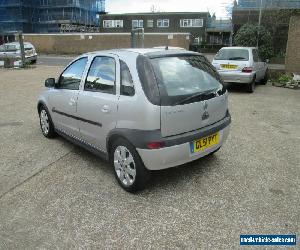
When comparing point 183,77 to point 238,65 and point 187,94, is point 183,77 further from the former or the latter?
point 238,65

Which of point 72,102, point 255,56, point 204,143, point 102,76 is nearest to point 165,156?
point 204,143

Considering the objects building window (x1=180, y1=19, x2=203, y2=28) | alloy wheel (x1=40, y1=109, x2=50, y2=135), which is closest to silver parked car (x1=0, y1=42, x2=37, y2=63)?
alloy wheel (x1=40, y1=109, x2=50, y2=135)

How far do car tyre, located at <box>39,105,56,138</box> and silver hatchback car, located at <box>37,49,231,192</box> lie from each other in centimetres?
125

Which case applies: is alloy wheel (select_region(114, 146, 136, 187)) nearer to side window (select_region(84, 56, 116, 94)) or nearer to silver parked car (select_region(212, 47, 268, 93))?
side window (select_region(84, 56, 116, 94))

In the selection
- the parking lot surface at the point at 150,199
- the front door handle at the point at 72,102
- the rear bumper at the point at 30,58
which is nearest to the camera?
the parking lot surface at the point at 150,199

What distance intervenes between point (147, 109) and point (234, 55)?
26.5 feet

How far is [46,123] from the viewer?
5.80m

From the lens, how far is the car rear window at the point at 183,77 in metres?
3.54

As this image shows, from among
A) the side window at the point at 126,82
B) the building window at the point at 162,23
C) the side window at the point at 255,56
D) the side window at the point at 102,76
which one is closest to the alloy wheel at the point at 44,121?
the side window at the point at 102,76

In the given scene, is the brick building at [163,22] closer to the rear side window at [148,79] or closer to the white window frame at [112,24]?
the white window frame at [112,24]

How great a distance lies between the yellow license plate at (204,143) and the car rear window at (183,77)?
56cm

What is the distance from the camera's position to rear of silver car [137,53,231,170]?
3.49 metres

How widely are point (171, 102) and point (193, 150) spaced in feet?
2.18

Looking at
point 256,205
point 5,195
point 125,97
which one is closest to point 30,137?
point 5,195
